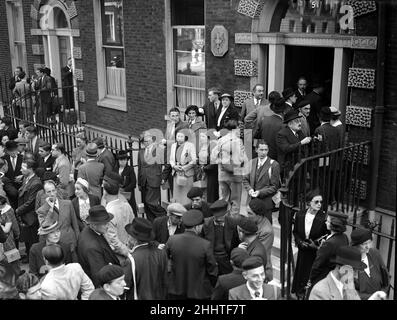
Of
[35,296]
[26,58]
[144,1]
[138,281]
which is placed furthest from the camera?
[26,58]

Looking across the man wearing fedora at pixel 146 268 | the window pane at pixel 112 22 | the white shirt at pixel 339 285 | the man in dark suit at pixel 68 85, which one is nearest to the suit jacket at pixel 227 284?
the man wearing fedora at pixel 146 268

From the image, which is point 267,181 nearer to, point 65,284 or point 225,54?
point 65,284

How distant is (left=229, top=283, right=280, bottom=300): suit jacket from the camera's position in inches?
172

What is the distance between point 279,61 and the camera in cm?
955

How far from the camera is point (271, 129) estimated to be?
764 centimetres

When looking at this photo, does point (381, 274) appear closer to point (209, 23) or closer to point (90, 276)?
point (90, 276)

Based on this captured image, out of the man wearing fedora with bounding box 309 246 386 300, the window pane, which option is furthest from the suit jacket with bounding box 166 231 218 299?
the window pane

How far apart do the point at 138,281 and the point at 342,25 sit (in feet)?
18.4

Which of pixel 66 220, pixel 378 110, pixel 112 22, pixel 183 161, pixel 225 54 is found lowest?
pixel 66 220

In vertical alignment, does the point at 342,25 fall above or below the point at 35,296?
above

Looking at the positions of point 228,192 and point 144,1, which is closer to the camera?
point 228,192

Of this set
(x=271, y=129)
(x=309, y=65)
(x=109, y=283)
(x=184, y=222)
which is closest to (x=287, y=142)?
(x=271, y=129)

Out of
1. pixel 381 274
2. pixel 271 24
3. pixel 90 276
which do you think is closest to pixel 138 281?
pixel 90 276

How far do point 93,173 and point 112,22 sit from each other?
6894mm
